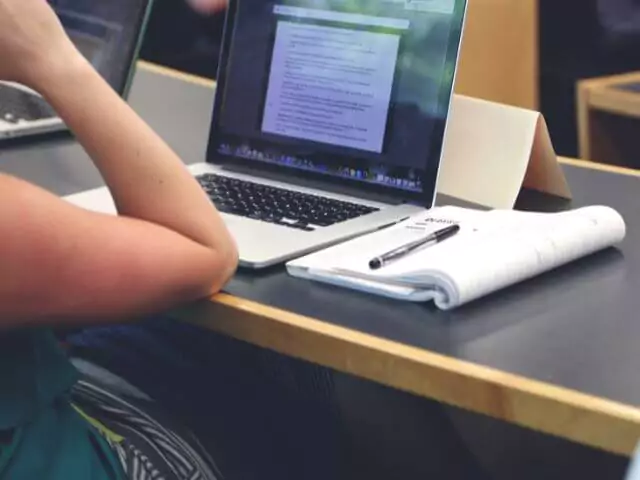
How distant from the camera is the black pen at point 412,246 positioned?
93 centimetres

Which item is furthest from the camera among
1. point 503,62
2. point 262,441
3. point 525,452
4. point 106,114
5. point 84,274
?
point 503,62

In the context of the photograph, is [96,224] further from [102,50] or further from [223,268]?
[102,50]

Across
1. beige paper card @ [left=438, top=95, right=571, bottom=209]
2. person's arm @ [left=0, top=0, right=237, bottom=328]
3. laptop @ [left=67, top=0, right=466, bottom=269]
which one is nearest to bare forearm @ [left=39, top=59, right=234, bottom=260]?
person's arm @ [left=0, top=0, right=237, bottom=328]

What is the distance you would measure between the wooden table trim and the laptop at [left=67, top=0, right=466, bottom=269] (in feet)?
0.51

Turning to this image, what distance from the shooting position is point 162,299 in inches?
34.4

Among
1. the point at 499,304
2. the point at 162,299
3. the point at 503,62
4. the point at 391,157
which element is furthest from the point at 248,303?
the point at 503,62

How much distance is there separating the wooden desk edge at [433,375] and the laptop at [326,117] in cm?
16

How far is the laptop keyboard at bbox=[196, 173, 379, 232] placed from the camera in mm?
1098

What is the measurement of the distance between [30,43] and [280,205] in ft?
1.06

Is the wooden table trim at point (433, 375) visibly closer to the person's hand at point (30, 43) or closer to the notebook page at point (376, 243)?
the notebook page at point (376, 243)

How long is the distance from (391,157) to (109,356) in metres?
0.38

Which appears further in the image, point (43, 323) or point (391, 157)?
point (391, 157)

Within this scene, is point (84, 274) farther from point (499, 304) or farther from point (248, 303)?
point (499, 304)

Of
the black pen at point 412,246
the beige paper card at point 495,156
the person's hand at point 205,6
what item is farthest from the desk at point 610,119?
the black pen at point 412,246
